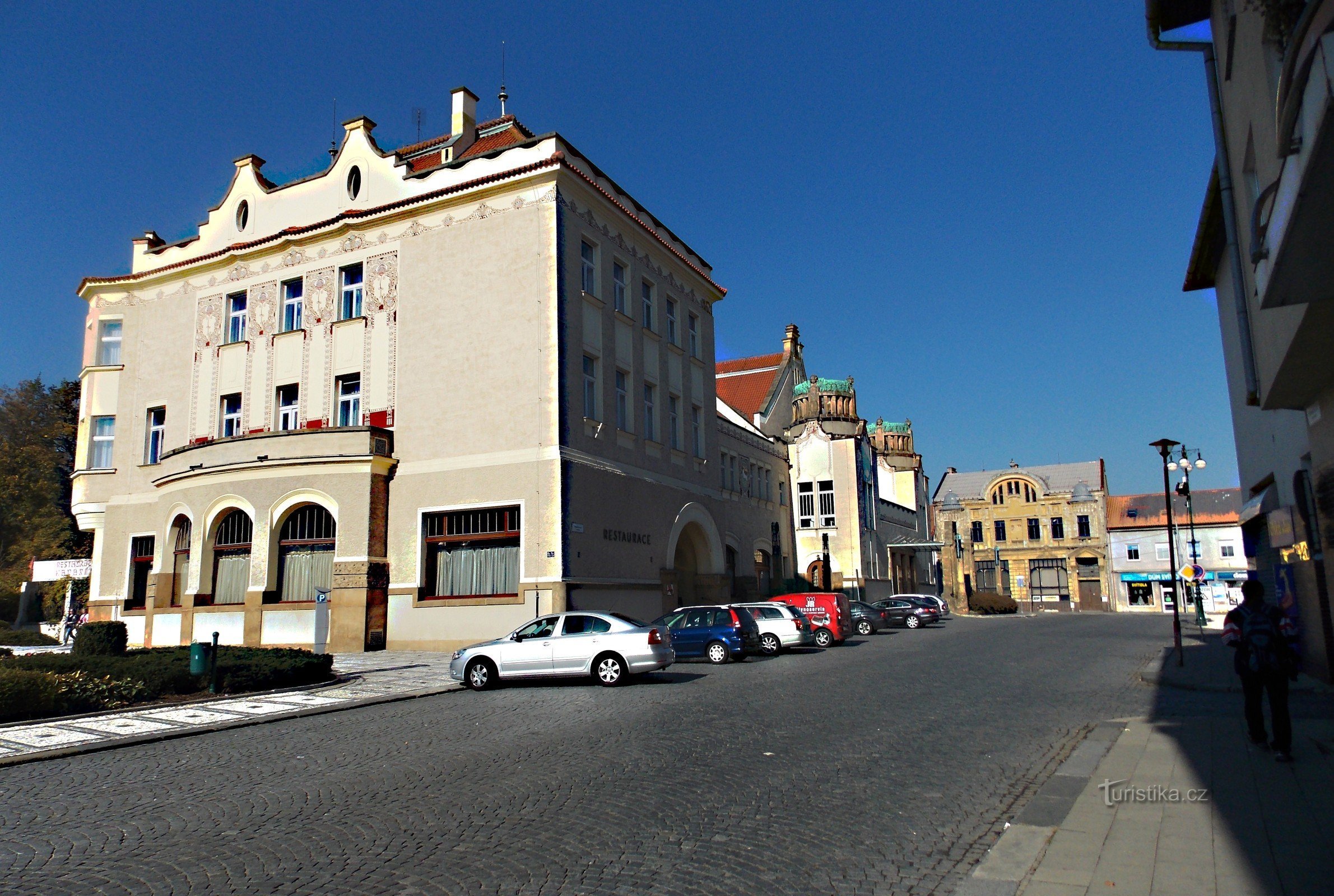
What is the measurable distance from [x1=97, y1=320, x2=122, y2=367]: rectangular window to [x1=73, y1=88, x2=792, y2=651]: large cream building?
262 millimetres

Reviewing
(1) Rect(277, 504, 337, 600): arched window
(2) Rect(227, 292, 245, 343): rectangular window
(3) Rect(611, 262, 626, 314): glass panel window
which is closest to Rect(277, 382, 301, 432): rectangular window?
(2) Rect(227, 292, 245, 343): rectangular window

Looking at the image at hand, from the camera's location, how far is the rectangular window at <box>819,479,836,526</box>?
170ft

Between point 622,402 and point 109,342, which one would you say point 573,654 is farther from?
point 109,342

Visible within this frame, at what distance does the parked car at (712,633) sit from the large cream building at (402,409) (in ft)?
11.7

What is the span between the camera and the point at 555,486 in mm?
25641

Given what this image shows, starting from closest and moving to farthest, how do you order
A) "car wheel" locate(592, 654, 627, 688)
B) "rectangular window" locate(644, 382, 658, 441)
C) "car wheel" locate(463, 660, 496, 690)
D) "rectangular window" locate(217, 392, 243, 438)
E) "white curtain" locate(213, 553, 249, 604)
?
1. "car wheel" locate(592, 654, 627, 688)
2. "car wheel" locate(463, 660, 496, 690)
3. "white curtain" locate(213, 553, 249, 604)
4. "rectangular window" locate(217, 392, 243, 438)
5. "rectangular window" locate(644, 382, 658, 441)

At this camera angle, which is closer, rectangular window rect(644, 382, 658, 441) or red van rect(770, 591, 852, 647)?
red van rect(770, 591, 852, 647)

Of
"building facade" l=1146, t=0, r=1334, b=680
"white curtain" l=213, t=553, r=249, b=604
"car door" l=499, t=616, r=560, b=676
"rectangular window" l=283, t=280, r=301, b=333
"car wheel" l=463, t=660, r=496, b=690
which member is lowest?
"car wheel" l=463, t=660, r=496, b=690

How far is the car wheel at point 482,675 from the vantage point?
17625mm

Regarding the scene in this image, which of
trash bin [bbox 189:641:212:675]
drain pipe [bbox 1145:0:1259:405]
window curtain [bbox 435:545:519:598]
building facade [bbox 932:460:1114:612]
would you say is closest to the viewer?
drain pipe [bbox 1145:0:1259:405]

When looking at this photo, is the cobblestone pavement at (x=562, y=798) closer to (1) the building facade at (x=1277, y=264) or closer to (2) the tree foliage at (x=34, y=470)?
(1) the building facade at (x=1277, y=264)

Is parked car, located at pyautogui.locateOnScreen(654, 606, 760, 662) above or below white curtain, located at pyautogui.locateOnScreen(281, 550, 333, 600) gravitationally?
below

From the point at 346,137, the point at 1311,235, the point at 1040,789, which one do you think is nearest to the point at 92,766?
the point at 1040,789

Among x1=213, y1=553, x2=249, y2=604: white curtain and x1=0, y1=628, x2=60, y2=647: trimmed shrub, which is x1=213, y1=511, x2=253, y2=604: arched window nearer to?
x1=213, y1=553, x2=249, y2=604: white curtain
